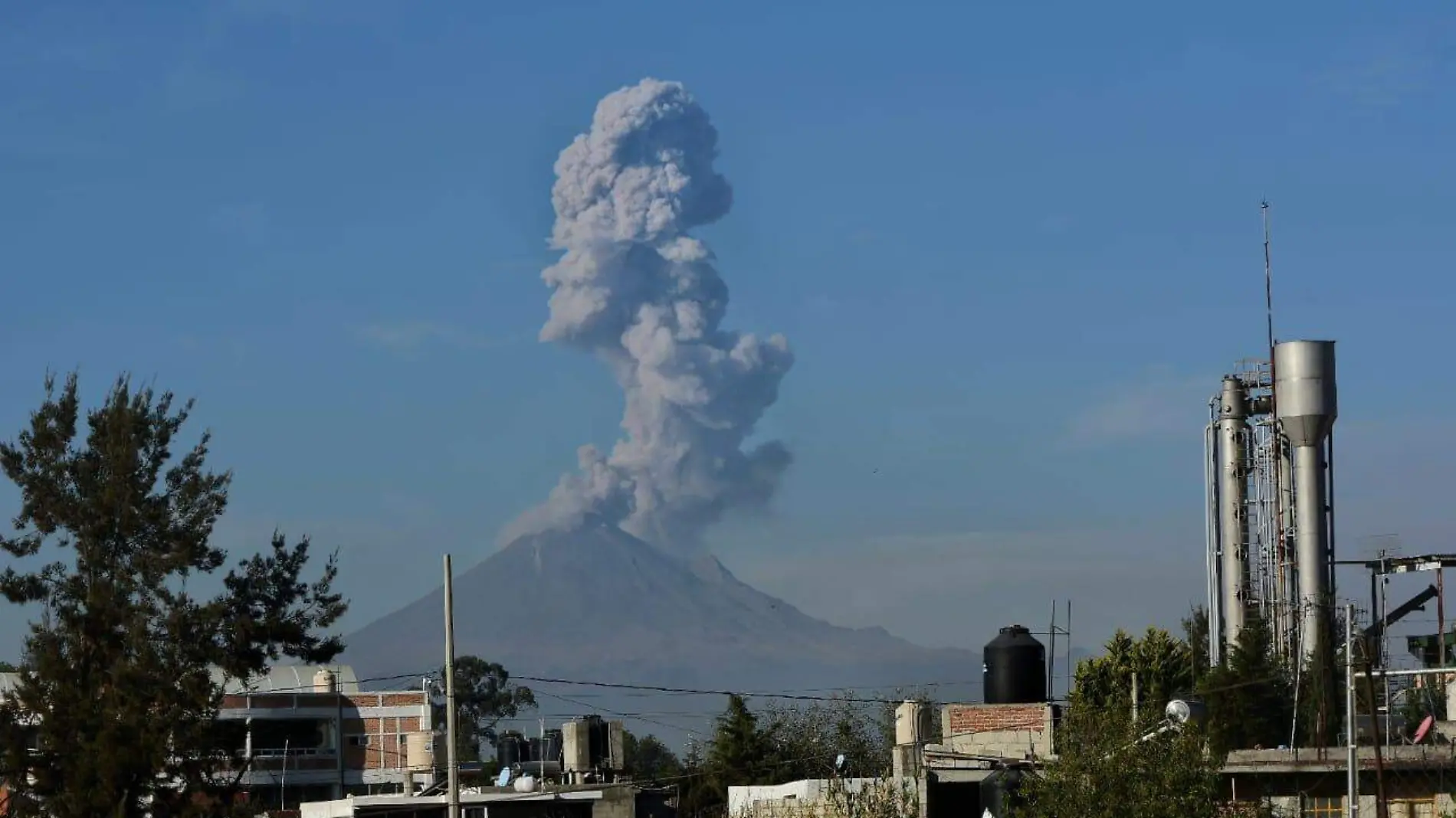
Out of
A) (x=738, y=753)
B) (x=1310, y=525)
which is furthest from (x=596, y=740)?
(x=1310, y=525)

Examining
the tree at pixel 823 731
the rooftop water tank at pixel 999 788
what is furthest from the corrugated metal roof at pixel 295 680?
the rooftop water tank at pixel 999 788

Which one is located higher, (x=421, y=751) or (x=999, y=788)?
(x=999, y=788)

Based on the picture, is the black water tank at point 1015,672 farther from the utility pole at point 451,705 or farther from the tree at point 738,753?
A: the utility pole at point 451,705

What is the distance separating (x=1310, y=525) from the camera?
246 ft

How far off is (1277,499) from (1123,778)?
41.4 metres

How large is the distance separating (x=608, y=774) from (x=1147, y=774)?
2016 centimetres

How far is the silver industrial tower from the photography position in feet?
246

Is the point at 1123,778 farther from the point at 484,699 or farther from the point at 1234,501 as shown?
the point at 484,699

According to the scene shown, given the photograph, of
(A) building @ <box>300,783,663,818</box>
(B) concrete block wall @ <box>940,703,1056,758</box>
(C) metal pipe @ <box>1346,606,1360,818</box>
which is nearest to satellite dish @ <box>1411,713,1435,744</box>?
(C) metal pipe @ <box>1346,606,1360,818</box>

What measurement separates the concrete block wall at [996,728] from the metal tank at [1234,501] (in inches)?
961

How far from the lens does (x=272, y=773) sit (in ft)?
319

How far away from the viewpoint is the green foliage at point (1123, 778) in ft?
124

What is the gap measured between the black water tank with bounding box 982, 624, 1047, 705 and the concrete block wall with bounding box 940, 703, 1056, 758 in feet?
5.12

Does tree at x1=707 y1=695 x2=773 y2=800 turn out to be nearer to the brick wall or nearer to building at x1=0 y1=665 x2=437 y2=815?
the brick wall
